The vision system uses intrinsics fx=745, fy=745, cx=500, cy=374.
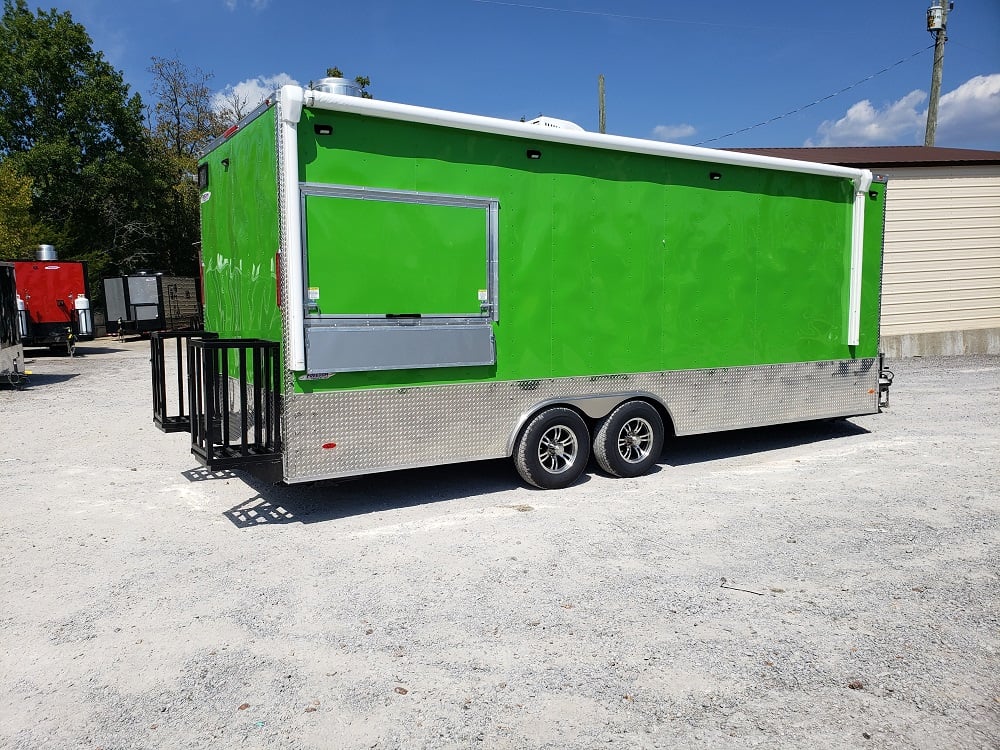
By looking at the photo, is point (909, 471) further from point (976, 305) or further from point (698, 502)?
point (976, 305)

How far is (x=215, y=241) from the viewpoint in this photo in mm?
7004

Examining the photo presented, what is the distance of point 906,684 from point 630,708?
128 centimetres

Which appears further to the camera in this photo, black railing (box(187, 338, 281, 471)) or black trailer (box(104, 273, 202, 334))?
black trailer (box(104, 273, 202, 334))

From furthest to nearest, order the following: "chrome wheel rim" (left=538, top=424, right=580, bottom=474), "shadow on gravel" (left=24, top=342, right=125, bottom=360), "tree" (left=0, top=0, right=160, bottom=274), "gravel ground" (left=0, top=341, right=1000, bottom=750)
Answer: "tree" (left=0, top=0, right=160, bottom=274)
"shadow on gravel" (left=24, top=342, right=125, bottom=360)
"chrome wheel rim" (left=538, top=424, right=580, bottom=474)
"gravel ground" (left=0, top=341, right=1000, bottom=750)

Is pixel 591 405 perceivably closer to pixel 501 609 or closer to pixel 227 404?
pixel 501 609

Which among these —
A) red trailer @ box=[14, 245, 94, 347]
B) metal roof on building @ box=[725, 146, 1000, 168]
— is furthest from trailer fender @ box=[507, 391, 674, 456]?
red trailer @ box=[14, 245, 94, 347]

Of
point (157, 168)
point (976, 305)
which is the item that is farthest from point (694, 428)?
point (157, 168)

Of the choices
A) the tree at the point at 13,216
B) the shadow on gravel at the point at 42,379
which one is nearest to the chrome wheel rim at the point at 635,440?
the shadow on gravel at the point at 42,379

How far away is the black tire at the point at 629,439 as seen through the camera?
6887 mm

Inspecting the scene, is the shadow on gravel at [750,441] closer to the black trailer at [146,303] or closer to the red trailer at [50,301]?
the red trailer at [50,301]

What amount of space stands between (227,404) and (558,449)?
2827 mm

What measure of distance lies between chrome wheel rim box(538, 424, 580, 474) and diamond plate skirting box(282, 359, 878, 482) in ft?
0.91

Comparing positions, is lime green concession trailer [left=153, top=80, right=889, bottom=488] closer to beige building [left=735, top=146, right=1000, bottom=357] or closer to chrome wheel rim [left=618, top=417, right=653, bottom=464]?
chrome wheel rim [left=618, top=417, right=653, bottom=464]

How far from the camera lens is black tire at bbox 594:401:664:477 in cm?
689
